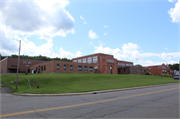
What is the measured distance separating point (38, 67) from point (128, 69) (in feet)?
171

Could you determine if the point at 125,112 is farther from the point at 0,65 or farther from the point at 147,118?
the point at 0,65

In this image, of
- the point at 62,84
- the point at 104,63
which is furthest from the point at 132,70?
the point at 62,84

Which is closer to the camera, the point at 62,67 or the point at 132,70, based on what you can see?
the point at 62,67

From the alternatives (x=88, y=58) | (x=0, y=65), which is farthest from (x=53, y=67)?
(x=0, y=65)

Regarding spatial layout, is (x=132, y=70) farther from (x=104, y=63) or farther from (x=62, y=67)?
(x=62, y=67)

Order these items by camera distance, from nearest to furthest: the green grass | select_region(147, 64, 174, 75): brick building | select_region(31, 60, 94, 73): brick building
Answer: the green grass
select_region(31, 60, 94, 73): brick building
select_region(147, 64, 174, 75): brick building

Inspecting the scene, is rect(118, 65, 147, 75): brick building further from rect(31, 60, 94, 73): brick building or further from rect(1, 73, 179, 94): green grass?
rect(1, 73, 179, 94): green grass

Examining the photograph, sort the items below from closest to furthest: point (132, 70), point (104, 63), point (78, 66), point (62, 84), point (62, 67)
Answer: point (62, 84), point (62, 67), point (78, 66), point (104, 63), point (132, 70)

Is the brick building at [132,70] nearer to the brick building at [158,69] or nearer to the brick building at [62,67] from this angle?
the brick building at [158,69]

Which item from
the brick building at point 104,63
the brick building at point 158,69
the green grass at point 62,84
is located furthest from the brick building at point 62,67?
the brick building at point 158,69

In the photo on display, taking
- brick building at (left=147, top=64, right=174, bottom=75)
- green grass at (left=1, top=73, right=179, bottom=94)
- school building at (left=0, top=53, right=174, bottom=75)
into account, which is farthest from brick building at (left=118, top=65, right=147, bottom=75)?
green grass at (left=1, top=73, right=179, bottom=94)

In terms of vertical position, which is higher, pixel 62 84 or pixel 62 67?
pixel 62 67

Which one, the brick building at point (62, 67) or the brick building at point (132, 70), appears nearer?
the brick building at point (62, 67)

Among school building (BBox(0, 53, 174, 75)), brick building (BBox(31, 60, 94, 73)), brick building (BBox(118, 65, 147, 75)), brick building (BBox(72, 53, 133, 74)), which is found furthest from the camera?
brick building (BBox(118, 65, 147, 75))
